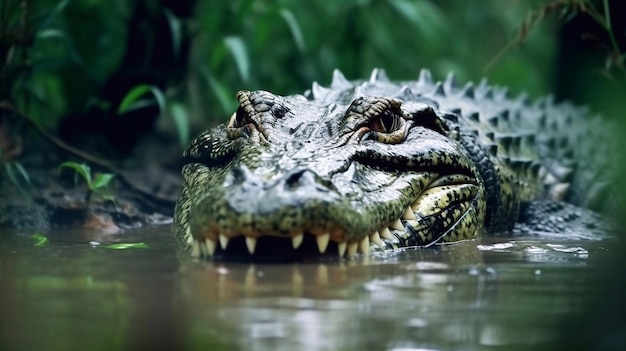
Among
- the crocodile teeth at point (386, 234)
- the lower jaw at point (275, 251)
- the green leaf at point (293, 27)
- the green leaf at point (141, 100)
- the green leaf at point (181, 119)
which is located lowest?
the lower jaw at point (275, 251)

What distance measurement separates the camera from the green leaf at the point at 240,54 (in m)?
6.40

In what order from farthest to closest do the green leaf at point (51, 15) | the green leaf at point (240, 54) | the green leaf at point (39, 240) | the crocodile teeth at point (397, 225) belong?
the green leaf at point (240, 54) < the green leaf at point (51, 15) < the green leaf at point (39, 240) < the crocodile teeth at point (397, 225)

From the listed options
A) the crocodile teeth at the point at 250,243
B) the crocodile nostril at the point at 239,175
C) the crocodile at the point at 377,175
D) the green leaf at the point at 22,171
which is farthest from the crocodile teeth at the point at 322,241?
the green leaf at the point at 22,171

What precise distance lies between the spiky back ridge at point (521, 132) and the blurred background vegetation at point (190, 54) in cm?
30

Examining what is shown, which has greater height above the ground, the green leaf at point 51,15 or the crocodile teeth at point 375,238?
the green leaf at point 51,15

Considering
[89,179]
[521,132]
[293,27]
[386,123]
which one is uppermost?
[293,27]

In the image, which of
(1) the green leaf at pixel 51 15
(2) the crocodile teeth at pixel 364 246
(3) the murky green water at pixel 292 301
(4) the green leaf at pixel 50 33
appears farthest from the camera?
(4) the green leaf at pixel 50 33

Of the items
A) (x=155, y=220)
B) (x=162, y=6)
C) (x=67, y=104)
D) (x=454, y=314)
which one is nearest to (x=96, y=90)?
(x=67, y=104)

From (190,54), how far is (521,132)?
2.52 m

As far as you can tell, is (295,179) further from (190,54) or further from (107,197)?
(190,54)

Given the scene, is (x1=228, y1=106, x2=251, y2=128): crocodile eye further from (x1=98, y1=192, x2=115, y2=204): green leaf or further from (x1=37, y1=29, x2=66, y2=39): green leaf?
(x1=37, y1=29, x2=66, y2=39): green leaf

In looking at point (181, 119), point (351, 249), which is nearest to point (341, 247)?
point (351, 249)

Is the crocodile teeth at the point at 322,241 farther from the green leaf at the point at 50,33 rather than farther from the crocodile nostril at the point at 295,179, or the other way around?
the green leaf at the point at 50,33

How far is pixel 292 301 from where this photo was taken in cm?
265
